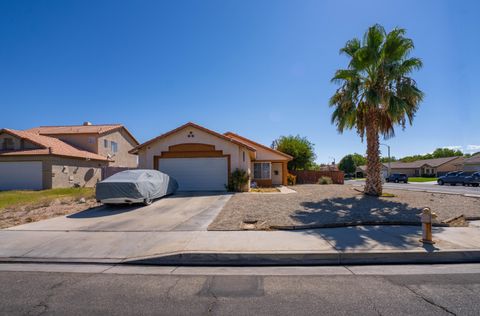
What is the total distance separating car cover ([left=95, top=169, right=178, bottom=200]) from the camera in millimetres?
10438

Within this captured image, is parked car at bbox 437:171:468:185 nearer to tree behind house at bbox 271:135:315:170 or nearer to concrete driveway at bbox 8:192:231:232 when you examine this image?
tree behind house at bbox 271:135:315:170

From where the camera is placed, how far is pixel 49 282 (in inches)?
174

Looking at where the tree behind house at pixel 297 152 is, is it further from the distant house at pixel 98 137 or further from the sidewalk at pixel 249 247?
the sidewalk at pixel 249 247

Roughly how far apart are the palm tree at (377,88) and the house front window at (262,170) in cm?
1022

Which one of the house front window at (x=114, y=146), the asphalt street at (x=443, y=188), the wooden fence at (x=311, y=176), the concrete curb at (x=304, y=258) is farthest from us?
the house front window at (x=114, y=146)

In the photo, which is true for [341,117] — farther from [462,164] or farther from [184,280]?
[462,164]

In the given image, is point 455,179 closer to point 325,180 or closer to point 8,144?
point 325,180

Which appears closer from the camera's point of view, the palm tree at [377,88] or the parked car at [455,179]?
the palm tree at [377,88]

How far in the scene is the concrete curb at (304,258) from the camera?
204 inches

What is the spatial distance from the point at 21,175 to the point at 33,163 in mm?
1385

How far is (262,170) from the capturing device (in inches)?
923

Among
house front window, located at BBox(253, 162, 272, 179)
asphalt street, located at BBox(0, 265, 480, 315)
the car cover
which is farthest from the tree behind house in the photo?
asphalt street, located at BBox(0, 265, 480, 315)

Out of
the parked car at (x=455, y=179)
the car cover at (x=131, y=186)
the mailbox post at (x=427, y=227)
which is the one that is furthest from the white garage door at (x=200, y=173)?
the parked car at (x=455, y=179)

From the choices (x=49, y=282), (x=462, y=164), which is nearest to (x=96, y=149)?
(x=49, y=282)
